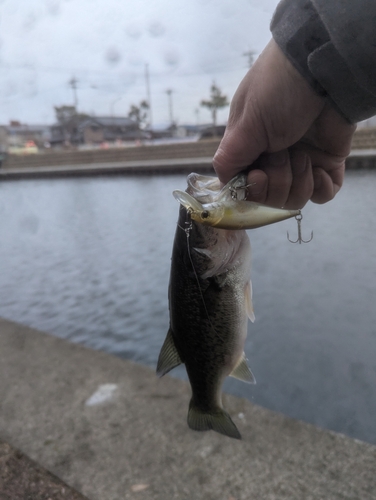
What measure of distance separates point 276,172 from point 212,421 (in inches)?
38.3

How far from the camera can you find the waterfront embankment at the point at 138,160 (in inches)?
867

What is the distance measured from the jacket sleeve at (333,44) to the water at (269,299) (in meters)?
3.31

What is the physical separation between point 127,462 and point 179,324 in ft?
5.78

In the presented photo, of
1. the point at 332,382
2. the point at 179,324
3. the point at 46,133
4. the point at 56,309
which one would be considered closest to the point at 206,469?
the point at 179,324

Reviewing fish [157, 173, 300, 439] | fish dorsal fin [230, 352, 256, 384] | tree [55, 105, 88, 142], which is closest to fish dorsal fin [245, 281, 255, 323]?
fish [157, 173, 300, 439]

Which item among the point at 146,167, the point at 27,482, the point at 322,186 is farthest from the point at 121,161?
the point at 322,186

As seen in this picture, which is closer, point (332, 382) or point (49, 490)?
point (49, 490)

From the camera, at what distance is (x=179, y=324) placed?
155 cm

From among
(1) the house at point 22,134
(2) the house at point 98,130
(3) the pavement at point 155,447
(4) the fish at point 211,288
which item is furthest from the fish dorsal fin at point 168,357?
(1) the house at point 22,134

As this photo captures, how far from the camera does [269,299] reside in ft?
20.9

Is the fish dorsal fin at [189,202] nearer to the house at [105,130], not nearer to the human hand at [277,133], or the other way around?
the human hand at [277,133]

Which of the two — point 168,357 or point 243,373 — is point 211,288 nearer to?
point 168,357

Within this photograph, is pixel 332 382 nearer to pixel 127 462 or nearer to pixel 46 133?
pixel 127 462

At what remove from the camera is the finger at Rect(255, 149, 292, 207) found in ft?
4.82
